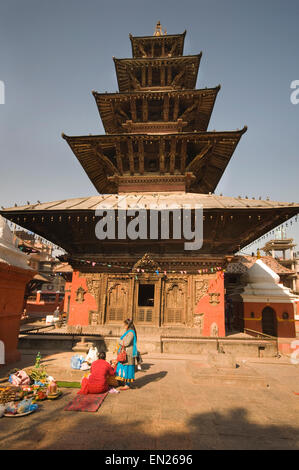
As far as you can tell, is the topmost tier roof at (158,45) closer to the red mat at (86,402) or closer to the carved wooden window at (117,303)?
the carved wooden window at (117,303)

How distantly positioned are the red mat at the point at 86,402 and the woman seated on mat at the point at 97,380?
0.38 feet

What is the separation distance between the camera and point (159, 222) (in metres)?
12.1

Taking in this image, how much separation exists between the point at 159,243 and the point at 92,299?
434 cm

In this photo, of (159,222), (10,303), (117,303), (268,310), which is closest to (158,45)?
(159,222)

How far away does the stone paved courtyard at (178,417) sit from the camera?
3.88 m

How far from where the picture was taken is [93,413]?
4.83m

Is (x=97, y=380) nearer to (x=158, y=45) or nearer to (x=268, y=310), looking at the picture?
(x=268, y=310)

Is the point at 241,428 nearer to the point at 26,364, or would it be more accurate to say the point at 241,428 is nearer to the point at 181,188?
the point at 26,364

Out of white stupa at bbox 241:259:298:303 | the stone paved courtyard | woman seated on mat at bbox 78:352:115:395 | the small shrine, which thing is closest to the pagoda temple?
white stupa at bbox 241:259:298:303

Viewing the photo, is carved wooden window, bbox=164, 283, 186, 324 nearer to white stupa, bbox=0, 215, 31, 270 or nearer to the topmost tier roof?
white stupa, bbox=0, 215, 31, 270

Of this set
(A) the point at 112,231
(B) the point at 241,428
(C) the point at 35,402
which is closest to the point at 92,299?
(A) the point at 112,231

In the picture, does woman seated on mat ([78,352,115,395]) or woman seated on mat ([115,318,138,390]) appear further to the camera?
woman seated on mat ([115,318,138,390])

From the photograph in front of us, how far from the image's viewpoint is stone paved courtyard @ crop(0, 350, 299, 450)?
12.7 feet
